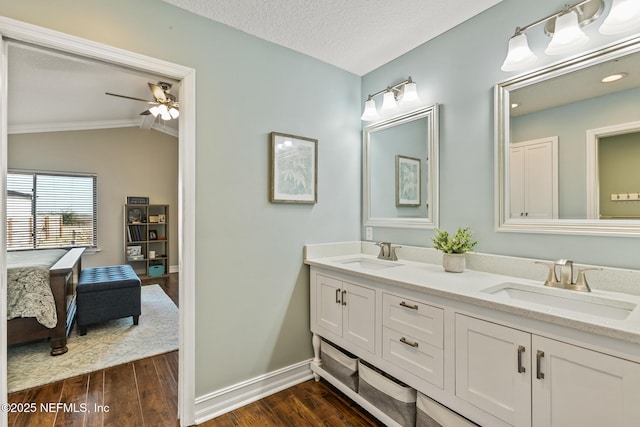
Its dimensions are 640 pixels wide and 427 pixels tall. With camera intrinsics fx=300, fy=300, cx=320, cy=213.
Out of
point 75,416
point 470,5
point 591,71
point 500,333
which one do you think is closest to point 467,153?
point 591,71

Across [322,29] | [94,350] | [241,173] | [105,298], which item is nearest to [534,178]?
[322,29]

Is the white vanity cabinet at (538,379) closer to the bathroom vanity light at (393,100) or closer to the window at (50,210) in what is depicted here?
the bathroom vanity light at (393,100)

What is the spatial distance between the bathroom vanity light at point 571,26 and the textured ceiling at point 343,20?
1.24 feet

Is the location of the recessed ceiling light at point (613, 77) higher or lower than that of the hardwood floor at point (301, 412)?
higher

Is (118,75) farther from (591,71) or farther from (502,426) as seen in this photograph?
(502,426)

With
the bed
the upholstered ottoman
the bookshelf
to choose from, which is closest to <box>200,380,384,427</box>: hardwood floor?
the bed

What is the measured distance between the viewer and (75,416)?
1874 millimetres

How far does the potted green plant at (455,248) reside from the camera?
1808 millimetres

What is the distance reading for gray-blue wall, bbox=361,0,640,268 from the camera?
1.53 m

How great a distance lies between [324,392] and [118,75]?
3.82 m

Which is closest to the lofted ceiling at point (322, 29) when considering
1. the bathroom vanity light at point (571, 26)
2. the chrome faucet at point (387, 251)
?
the bathroom vanity light at point (571, 26)

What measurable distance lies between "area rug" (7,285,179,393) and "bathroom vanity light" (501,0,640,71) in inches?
137

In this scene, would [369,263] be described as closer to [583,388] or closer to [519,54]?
[583,388]

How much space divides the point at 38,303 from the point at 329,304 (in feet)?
A: 8.17
